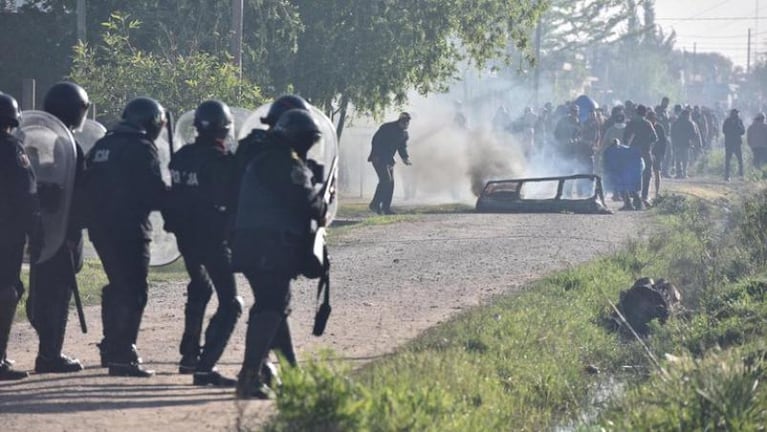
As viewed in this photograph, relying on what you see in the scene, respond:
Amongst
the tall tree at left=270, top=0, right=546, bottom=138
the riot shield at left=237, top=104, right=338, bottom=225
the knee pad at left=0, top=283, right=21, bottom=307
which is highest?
the tall tree at left=270, top=0, right=546, bottom=138

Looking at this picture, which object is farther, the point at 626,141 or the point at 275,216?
the point at 626,141

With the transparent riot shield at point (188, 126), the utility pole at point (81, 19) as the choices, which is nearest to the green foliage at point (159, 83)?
the utility pole at point (81, 19)

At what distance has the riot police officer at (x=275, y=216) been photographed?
7793 millimetres

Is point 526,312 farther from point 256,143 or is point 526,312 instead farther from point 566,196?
point 566,196

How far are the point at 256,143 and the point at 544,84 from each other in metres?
72.7

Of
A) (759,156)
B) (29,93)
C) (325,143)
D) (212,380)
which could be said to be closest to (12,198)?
(212,380)

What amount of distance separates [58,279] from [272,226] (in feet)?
6.72

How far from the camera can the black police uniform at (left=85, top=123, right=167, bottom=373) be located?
348 inches

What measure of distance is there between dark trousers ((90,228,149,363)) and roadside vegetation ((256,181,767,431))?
1.38 metres

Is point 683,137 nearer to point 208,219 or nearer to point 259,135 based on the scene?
point 208,219

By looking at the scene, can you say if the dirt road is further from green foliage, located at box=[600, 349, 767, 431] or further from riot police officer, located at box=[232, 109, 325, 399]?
green foliage, located at box=[600, 349, 767, 431]

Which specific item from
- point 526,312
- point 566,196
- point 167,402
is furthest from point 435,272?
point 566,196

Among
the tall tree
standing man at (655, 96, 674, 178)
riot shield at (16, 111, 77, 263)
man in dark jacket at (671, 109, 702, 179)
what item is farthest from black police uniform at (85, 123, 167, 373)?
man in dark jacket at (671, 109, 702, 179)

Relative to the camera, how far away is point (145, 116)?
895cm
